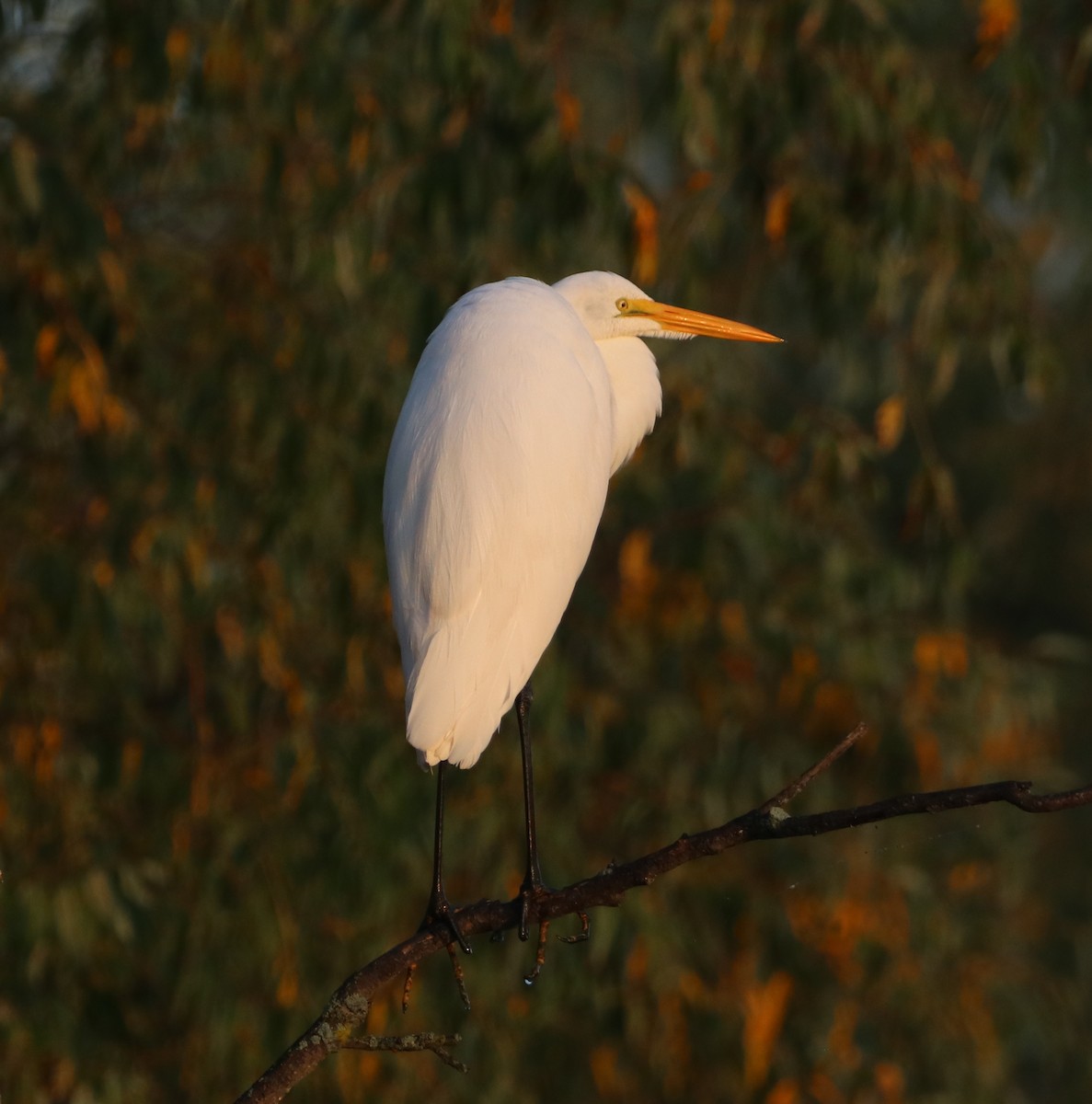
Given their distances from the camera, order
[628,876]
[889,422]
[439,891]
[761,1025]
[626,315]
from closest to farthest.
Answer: [628,876], [439,891], [626,315], [889,422], [761,1025]

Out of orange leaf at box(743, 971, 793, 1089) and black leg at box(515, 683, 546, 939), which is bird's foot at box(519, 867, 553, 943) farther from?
orange leaf at box(743, 971, 793, 1089)

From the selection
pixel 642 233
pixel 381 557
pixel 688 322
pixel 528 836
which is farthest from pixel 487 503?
pixel 381 557

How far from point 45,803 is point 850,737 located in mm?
1865

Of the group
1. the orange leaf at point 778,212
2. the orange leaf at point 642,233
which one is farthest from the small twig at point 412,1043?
the orange leaf at point 778,212

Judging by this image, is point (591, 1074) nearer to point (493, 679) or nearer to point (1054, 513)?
point (493, 679)

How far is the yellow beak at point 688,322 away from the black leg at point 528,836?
0.58m

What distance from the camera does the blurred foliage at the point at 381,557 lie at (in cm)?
282

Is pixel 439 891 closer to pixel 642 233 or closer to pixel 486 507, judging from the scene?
pixel 486 507

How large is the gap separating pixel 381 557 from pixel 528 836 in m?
0.92

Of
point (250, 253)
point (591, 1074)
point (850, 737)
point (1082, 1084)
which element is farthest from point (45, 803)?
point (1082, 1084)

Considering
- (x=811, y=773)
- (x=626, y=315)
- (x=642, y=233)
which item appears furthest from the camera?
(x=642, y=233)

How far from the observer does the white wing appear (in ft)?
6.43

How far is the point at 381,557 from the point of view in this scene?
9.87 ft

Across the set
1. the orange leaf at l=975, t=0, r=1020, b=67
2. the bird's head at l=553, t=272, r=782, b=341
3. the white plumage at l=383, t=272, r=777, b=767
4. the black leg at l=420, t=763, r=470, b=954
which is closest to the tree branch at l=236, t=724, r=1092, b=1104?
the black leg at l=420, t=763, r=470, b=954
